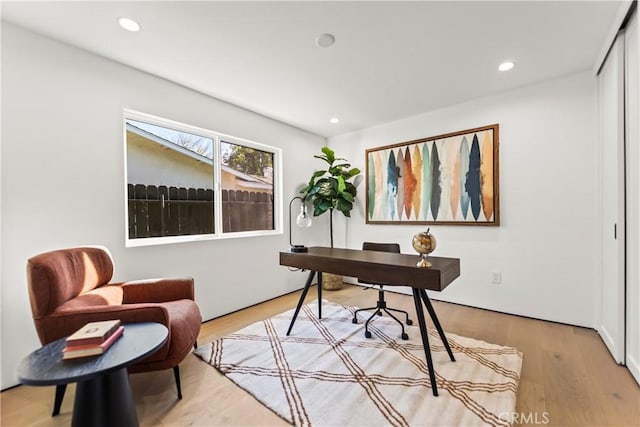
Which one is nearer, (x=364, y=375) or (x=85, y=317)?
(x=85, y=317)

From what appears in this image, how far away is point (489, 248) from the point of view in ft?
10.5

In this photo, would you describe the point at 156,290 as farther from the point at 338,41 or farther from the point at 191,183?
the point at 338,41

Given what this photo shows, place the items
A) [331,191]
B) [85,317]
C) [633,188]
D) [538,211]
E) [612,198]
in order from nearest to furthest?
[85,317] < [633,188] < [612,198] < [538,211] < [331,191]

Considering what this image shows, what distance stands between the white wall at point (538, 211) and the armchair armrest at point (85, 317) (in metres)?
3.19

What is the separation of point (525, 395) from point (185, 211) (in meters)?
3.22

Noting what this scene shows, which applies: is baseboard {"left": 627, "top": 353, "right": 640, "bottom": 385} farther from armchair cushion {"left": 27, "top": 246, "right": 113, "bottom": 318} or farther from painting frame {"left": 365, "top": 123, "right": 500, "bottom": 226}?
armchair cushion {"left": 27, "top": 246, "right": 113, "bottom": 318}

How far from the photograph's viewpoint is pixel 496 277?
313cm

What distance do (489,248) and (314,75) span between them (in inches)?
107

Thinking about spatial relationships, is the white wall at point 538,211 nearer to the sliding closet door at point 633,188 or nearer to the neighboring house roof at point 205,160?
the sliding closet door at point 633,188

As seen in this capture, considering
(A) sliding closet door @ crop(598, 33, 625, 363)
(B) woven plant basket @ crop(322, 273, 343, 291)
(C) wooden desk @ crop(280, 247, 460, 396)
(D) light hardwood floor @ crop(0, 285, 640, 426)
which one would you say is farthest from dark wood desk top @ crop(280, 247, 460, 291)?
(B) woven plant basket @ crop(322, 273, 343, 291)

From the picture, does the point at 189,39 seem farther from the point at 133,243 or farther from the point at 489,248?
the point at 489,248

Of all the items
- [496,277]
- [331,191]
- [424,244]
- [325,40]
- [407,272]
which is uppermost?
[325,40]

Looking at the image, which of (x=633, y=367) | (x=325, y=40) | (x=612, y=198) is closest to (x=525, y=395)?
(x=633, y=367)

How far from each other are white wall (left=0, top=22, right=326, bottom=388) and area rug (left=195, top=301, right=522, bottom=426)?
102cm
